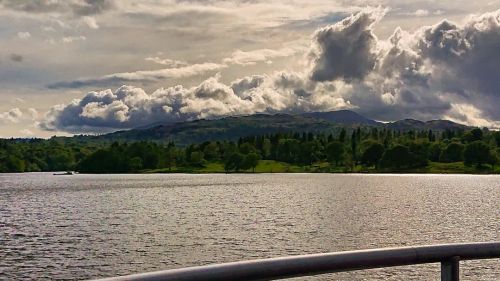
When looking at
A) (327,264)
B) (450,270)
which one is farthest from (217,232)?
(327,264)

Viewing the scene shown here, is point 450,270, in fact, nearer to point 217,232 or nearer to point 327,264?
point 327,264

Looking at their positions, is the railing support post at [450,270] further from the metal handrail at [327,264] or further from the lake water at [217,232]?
the lake water at [217,232]

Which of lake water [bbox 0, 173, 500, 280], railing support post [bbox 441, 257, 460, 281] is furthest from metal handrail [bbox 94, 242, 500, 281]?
lake water [bbox 0, 173, 500, 280]

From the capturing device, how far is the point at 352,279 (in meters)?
49.4

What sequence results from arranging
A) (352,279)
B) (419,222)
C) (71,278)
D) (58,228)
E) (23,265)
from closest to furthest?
(352,279), (71,278), (23,265), (58,228), (419,222)

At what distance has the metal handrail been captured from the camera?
15.9ft

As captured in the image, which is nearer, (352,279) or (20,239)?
(352,279)

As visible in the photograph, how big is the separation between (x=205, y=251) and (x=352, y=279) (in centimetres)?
2305

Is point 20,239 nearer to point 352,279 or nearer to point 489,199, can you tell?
point 352,279

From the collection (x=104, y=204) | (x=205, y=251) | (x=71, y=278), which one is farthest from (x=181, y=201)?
(x=71, y=278)

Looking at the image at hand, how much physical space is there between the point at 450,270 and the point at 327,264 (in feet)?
4.82

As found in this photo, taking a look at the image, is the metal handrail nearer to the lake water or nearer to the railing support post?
the railing support post

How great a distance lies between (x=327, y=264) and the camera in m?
5.70

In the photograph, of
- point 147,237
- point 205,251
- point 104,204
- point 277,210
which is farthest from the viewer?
point 104,204
